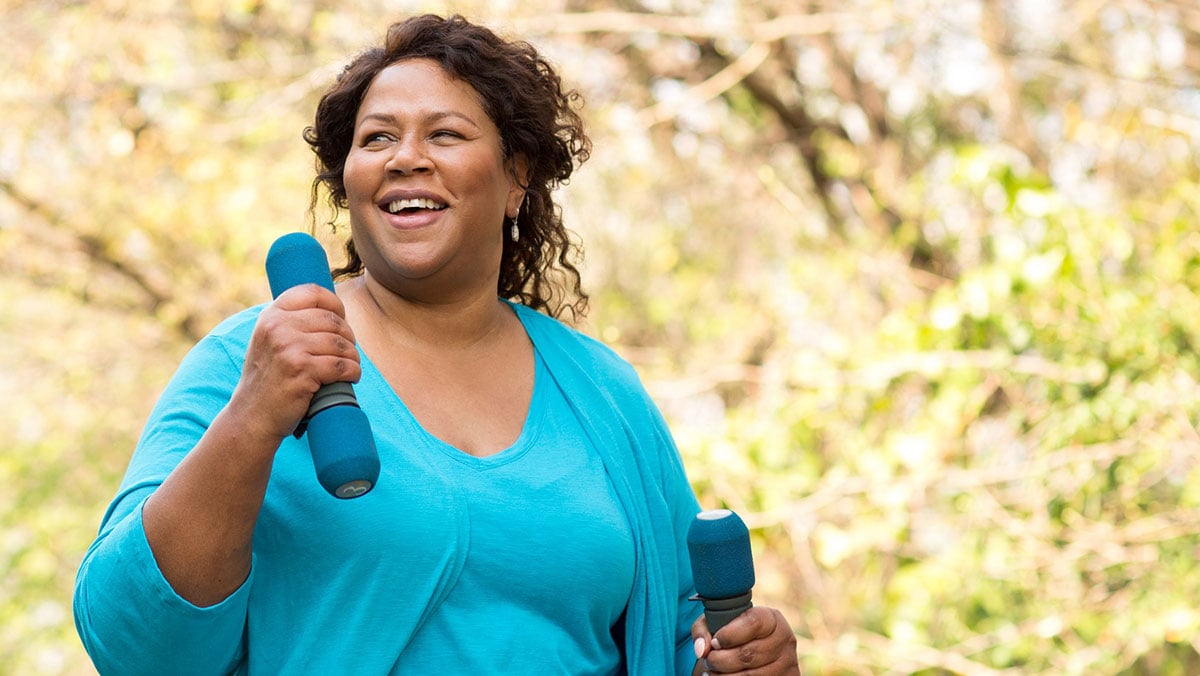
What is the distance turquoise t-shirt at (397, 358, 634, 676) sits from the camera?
1955 mm

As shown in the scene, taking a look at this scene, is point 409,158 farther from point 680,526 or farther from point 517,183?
point 680,526

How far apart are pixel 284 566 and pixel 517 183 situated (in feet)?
2.82

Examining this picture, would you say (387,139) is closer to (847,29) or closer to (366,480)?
(366,480)

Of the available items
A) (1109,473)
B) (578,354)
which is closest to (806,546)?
(1109,473)

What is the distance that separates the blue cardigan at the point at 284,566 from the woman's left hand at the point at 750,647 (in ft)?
1.28

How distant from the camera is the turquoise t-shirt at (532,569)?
1955mm

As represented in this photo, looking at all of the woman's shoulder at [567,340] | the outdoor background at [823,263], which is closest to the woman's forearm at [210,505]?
the woman's shoulder at [567,340]

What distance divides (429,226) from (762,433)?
269 centimetres

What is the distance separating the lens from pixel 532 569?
6.56ft

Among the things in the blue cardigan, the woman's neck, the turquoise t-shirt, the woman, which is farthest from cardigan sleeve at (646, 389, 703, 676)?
the blue cardigan

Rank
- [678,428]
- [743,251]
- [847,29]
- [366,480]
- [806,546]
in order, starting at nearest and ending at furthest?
[366,480], [678,428], [847,29], [806,546], [743,251]

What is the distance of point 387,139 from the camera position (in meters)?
2.22

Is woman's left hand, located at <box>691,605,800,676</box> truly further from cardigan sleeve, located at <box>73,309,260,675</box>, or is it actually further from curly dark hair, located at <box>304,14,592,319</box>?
curly dark hair, located at <box>304,14,592,319</box>

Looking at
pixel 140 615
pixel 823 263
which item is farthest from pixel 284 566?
pixel 823 263
